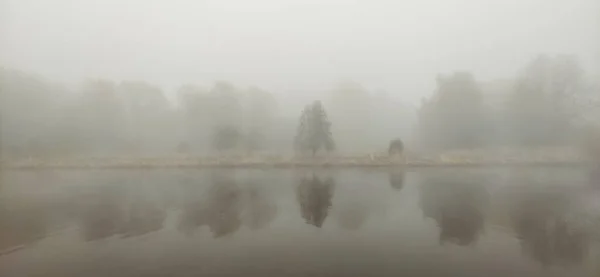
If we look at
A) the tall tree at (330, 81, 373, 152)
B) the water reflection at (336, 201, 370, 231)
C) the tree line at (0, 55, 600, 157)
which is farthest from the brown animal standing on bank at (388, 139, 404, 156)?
the water reflection at (336, 201, 370, 231)

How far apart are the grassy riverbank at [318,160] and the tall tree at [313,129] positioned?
86mm

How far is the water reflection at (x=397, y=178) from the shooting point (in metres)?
2.57

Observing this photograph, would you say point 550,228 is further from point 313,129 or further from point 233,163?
point 233,163

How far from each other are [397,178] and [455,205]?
0.37 metres

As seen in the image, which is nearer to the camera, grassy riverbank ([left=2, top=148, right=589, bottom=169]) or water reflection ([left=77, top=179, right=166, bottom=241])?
water reflection ([left=77, top=179, right=166, bottom=241])

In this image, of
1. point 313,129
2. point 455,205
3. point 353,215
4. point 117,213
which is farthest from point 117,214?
point 455,205

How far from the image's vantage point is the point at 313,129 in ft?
8.59

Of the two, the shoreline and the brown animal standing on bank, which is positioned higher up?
the brown animal standing on bank

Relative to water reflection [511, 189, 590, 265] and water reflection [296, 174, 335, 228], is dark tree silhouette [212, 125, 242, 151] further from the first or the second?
water reflection [511, 189, 590, 265]

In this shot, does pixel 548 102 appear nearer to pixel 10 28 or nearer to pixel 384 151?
pixel 384 151

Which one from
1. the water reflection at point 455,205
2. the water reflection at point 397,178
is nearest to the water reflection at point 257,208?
the water reflection at point 397,178

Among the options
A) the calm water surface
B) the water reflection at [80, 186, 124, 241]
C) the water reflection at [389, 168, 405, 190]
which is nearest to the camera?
the calm water surface

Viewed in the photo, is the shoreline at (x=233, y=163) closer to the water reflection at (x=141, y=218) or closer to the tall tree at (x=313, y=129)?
the tall tree at (x=313, y=129)

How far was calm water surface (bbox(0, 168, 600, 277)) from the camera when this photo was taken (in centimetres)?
237
